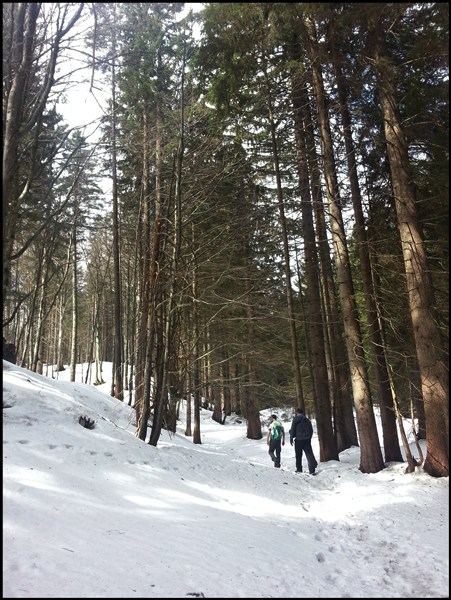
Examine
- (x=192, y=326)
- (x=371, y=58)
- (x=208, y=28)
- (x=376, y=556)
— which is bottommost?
(x=376, y=556)

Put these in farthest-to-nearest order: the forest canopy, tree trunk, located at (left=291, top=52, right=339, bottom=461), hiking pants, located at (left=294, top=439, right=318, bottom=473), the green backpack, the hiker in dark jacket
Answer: the green backpack < tree trunk, located at (left=291, top=52, right=339, bottom=461) < the hiker in dark jacket < hiking pants, located at (left=294, top=439, right=318, bottom=473) < the forest canopy

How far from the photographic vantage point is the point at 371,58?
7.96 meters

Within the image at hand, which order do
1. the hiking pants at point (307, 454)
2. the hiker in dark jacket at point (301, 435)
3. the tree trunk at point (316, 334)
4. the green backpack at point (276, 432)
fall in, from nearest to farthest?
the hiking pants at point (307, 454) → the hiker in dark jacket at point (301, 435) → the tree trunk at point (316, 334) → the green backpack at point (276, 432)

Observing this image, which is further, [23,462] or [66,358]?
[66,358]

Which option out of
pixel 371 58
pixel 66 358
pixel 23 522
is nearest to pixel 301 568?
pixel 23 522

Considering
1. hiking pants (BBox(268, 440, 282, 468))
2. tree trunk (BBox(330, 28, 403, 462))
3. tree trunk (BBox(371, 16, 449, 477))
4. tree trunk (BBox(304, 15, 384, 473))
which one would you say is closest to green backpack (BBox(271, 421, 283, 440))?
hiking pants (BBox(268, 440, 282, 468))

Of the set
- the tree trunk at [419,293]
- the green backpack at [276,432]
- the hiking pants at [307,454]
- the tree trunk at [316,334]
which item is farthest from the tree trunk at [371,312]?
the green backpack at [276,432]

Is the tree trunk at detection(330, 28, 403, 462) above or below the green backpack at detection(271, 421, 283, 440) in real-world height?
above

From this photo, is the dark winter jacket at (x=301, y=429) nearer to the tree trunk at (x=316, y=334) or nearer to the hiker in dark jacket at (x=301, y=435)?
the hiker in dark jacket at (x=301, y=435)

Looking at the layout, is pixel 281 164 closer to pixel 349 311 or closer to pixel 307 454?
pixel 349 311

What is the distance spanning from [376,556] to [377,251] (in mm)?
7607

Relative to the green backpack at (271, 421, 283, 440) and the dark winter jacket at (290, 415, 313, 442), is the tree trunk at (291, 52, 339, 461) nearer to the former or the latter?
the dark winter jacket at (290, 415, 313, 442)

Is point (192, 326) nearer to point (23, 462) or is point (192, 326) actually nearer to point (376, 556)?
point (23, 462)

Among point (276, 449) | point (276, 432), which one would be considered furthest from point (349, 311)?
point (276, 449)
